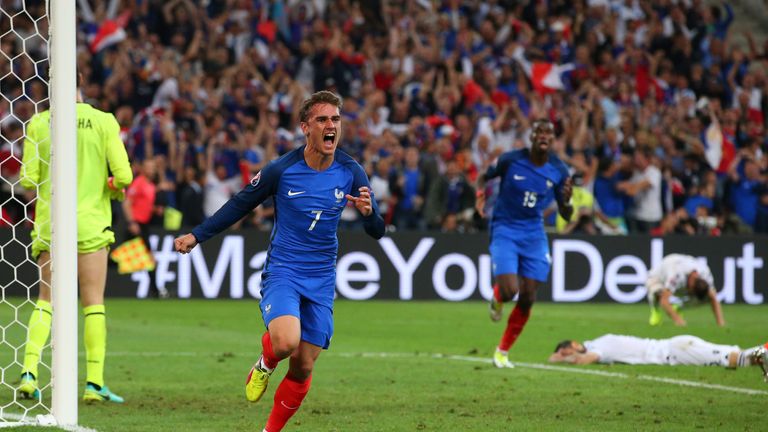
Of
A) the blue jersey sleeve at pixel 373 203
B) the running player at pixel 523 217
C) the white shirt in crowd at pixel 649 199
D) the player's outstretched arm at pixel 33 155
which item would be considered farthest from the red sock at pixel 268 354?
the white shirt in crowd at pixel 649 199

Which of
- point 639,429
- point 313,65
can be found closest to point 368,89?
point 313,65

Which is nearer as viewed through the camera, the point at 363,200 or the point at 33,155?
the point at 363,200

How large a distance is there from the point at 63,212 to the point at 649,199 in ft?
48.1

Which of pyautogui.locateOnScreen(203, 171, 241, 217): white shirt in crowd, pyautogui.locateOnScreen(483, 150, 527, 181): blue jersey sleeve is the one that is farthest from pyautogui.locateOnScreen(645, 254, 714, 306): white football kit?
pyautogui.locateOnScreen(203, 171, 241, 217): white shirt in crowd

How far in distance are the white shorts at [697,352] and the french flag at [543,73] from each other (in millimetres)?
11909

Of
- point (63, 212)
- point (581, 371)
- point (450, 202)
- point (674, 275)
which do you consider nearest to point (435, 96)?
point (450, 202)

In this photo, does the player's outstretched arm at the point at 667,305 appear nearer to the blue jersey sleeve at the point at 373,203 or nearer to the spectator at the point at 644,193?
the spectator at the point at 644,193

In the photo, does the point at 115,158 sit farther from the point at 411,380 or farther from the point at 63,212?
the point at 411,380

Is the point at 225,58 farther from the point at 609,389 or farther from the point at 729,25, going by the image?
the point at 609,389

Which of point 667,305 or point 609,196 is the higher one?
point 609,196

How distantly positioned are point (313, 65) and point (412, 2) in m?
2.88

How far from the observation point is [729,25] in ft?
85.3

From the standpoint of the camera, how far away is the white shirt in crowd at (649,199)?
20.6 m

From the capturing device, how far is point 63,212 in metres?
7.44
